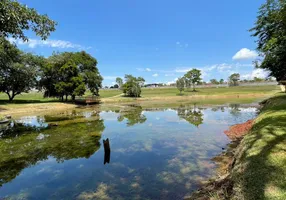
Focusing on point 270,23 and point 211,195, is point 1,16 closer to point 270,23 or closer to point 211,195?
point 211,195

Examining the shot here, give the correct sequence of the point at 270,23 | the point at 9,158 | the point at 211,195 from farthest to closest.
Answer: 1. the point at 270,23
2. the point at 9,158
3. the point at 211,195

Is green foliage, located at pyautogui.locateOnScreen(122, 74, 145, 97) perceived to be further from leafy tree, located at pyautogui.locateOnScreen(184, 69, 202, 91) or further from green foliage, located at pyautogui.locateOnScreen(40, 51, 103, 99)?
leafy tree, located at pyautogui.locateOnScreen(184, 69, 202, 91)

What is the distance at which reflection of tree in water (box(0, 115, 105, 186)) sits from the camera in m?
9.58

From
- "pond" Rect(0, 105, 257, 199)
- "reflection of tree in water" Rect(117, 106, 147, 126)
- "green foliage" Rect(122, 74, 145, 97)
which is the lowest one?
"pond" Rect(0, 105, 257, 199)

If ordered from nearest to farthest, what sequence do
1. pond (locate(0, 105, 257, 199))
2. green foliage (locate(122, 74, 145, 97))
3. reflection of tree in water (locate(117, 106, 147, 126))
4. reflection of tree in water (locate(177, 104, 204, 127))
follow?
pond (locate(0, 105, 257, 199))
reflection of tree in water (locate(177, 104, 204, 127))
reflection of tree in water (locate(117, 106, 147, 126))
green foliage (locate(122, 74, 145, 97))

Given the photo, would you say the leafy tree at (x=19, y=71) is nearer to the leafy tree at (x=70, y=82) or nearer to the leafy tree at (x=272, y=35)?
the leafy tree at (x=70, y=82)

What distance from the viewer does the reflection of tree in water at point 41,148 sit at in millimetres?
9580

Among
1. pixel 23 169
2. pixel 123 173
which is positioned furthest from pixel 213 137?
pixel 23 169

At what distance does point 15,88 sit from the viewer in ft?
124

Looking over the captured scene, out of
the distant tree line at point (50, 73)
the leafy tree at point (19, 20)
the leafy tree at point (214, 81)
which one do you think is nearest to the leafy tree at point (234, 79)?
the leafy tree at point (214, 81)

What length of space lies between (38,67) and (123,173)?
3838 centimetres

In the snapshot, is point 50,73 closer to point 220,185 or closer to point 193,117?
point 193,117

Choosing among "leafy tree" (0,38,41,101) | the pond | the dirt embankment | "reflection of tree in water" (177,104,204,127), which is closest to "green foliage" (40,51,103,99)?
"leafy tree" (0,38,41,101)

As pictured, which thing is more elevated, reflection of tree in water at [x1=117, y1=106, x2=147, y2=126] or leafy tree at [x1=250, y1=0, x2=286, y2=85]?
leafy tree at [x1=250, y1=0, x2=286, y2=85]
